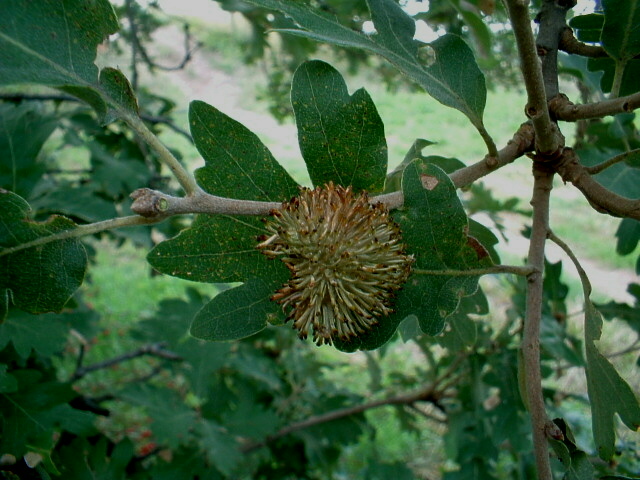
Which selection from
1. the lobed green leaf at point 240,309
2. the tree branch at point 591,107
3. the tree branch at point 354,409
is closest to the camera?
the tree branch at point 591,107

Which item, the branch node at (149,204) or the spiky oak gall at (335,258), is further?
the spiky oak gall at (335,258)

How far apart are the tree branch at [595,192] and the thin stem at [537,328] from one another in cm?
3

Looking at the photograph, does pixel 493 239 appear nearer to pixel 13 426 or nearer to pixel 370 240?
pixel 370 240

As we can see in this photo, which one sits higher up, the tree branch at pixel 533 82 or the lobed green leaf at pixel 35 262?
the tree branch at pixel 533 82

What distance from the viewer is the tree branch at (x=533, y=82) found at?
0.91 m

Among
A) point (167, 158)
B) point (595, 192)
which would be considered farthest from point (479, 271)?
point (167, 158)

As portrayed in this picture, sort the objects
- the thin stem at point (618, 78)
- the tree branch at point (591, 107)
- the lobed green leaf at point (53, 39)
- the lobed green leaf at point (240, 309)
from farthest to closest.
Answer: the thin stem at point (618, 78), the lobed green leaf at point (240, 309), the tree branch at point (591, 107), the lobed green leaf at point (53, 39)

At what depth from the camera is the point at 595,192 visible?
1098 millimetres

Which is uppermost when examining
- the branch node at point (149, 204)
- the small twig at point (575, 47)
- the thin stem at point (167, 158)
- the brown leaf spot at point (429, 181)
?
the small twig at point (575, 47)

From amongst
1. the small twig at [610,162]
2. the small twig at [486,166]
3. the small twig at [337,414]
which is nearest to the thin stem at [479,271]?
the small twig at [486,166]

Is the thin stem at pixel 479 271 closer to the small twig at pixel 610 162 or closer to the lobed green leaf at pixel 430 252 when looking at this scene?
the lobed green leaf at pixel 430 252

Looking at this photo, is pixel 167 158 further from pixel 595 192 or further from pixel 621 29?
pixel 621 29

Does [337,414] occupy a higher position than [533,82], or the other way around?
[533,82]

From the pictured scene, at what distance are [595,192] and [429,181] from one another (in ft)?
1.05
